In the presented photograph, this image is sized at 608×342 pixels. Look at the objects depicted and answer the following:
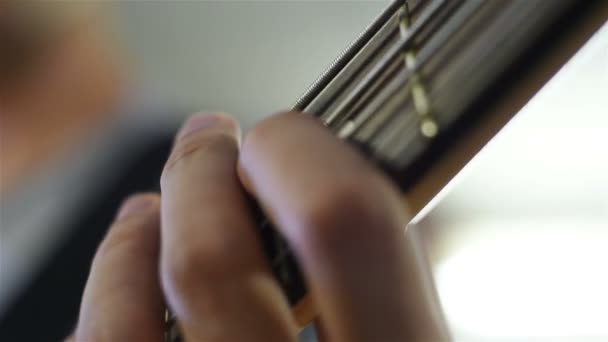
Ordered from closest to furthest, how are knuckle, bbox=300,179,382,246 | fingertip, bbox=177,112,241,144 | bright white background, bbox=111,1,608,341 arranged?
knuckle, bbox=300,179,382,246, fingertip, bbox=177,112,241,144, bright white background, bbox=111,1,608,341

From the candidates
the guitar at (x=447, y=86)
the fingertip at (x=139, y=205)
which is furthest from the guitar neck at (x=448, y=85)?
the fingertip at (x=139, y=205)

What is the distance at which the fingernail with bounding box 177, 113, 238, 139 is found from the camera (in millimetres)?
284

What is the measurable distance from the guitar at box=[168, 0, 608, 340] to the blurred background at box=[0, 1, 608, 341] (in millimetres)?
350

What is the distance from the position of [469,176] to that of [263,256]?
0.44 m

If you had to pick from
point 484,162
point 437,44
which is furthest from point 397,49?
point 484,162

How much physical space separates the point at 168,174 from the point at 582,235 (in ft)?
1.79

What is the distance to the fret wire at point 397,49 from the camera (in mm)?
228

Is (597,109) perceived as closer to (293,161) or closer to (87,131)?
(293,161)

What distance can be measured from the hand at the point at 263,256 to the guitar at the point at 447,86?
0.04ft

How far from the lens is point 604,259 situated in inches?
25.1

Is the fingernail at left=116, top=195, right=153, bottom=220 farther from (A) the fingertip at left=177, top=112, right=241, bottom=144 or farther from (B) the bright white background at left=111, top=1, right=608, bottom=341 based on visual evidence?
(B) the bright white background at left=111, top=1, right=608, bottom=341

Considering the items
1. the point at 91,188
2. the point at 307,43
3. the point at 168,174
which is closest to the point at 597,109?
the point at 307,43

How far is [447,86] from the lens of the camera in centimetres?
21

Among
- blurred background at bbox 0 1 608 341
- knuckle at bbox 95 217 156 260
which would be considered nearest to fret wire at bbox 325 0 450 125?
knuckle at bbox 95 217 156 260
